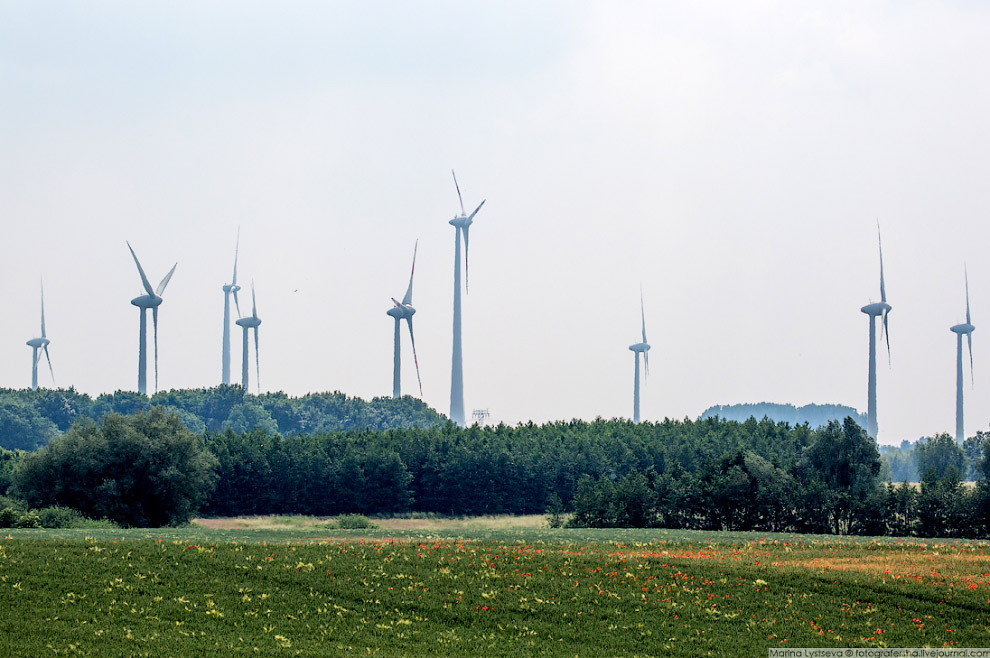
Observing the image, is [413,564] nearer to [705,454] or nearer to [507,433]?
[705,454]

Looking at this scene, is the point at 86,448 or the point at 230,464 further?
the point at 230,464

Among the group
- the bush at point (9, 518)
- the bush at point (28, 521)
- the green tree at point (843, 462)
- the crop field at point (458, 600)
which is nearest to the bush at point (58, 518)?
the bush at point (28, 521)

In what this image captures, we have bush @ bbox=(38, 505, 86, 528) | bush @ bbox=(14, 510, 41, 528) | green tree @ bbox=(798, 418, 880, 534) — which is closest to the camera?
bush @ bbox=(14, 510, 41, 528)

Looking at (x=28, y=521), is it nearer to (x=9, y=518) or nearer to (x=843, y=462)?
(x=9, y=518)

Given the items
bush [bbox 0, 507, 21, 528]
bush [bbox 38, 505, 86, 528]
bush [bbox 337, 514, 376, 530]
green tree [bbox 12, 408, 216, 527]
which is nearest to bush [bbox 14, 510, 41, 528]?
bush [bbox 0, 507, 21, 528]

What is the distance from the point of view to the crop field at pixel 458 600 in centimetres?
4294

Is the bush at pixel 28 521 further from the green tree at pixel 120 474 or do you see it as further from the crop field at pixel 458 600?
the crop field at pixel 458 600

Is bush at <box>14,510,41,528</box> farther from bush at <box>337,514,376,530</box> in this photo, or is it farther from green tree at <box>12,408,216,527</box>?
bush at <box>337,514,376,530</box>

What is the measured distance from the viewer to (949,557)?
205ft

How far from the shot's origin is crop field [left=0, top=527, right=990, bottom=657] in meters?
42.9

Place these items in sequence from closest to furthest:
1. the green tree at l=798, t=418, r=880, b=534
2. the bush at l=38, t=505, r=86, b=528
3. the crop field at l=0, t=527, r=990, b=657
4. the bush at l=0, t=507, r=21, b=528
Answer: the crop field at l=0, t=527, r=990, b=657 → the bush at l=0, t=507, r=21, b=528 → the bush at l=38, t=505, r=86, b=528 → the green tree at l=798, t=418, r=880, b=534

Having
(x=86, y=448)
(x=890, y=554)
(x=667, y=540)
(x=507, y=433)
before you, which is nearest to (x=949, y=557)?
(x=890, y=554)

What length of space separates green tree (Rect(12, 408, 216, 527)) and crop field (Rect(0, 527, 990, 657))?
39466mm

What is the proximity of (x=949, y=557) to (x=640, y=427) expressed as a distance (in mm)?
125803
